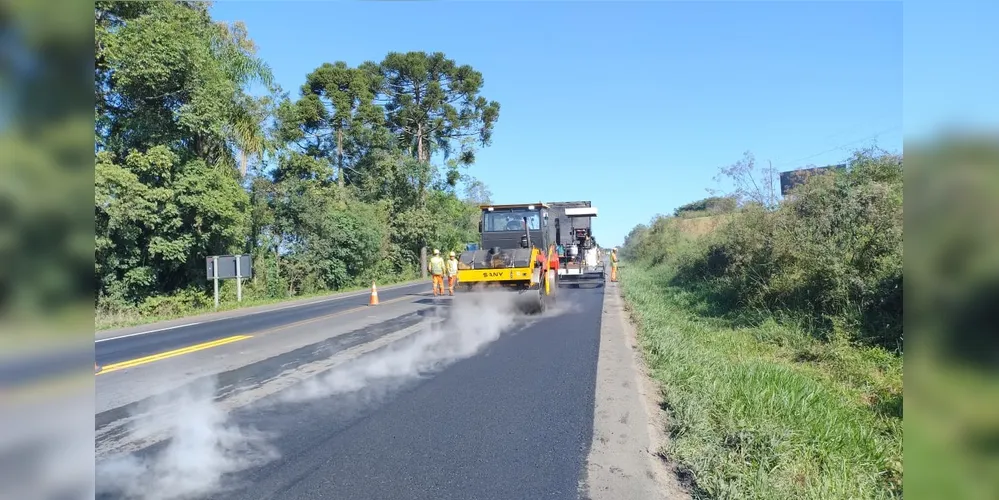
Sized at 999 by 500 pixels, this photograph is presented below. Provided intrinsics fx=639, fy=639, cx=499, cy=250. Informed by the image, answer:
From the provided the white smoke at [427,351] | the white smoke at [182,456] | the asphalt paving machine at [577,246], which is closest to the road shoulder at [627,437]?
the white smoke at [427,351]

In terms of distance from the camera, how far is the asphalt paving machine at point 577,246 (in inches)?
998

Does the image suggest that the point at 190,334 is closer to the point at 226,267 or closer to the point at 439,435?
the point at 226,267

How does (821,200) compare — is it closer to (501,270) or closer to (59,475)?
(501,270)

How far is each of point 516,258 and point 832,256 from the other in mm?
7507

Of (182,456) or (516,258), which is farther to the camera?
(516,258)

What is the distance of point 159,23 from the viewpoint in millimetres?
19672

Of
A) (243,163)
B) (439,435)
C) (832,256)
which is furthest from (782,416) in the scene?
(243,163)

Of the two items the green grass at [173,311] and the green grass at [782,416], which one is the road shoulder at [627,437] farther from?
the green grass at [173,311]

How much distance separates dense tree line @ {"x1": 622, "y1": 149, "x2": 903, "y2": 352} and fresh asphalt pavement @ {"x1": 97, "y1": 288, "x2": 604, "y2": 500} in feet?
14.3

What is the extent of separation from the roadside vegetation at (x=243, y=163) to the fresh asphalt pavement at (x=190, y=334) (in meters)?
3.34

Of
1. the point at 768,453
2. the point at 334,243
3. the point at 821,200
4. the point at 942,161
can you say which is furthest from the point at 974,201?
the point at 334,243

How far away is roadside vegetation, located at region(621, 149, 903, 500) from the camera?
4.77 metres

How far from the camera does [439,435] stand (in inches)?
233

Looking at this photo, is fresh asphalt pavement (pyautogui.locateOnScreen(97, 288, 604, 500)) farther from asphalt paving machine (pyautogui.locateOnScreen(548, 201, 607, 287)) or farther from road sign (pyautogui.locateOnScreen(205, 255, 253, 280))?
asphalt paving machine (pyautogui.locateOnScreen(548, 201, 607, 287))
